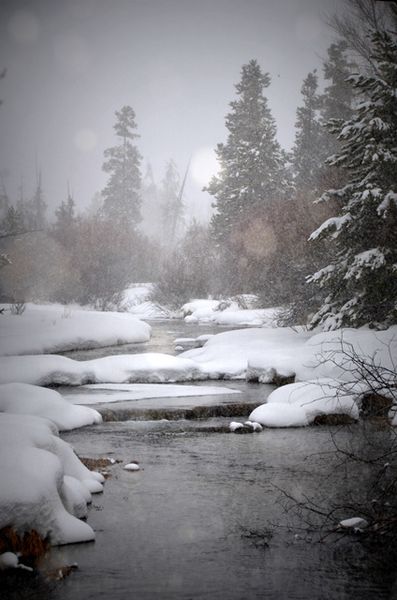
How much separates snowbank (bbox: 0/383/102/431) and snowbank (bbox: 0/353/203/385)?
303 centimetres

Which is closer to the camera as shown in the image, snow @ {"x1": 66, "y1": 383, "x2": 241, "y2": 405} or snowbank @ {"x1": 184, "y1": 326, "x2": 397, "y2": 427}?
snowbank @ {"x1": 184, "y1": 326, "x2": 397, "y2": 427}

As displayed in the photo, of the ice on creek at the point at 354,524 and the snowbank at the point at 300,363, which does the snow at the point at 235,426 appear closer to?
the snowbank at the point at 300,363

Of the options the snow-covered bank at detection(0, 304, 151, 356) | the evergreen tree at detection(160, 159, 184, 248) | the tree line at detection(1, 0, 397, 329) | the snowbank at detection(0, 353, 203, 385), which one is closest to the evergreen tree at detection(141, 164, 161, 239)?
the evergreen tree at detection(160, 159, 184, 248)

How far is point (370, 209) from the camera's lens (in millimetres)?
12992

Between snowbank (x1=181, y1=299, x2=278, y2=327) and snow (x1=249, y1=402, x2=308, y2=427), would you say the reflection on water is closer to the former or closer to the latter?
snow (x1=249, y1=402, x2=308, y2=427)

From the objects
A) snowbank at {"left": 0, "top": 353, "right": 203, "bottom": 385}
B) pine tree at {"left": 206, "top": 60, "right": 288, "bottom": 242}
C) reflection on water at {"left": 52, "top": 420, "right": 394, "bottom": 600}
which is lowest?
reflection on water at {"left": 52, "top": 420, "right": 394, "bottom": 600}

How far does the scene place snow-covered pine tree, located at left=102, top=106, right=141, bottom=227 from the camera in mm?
53750

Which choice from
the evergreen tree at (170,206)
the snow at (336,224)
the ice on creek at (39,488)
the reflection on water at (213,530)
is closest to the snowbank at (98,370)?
the reflection on water at (213,530)

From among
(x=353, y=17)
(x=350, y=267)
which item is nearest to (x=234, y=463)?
(x=350, y=267)

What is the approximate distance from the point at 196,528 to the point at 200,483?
4.07ft

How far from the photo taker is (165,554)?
15.1ft

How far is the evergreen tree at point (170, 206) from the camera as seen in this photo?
6994cm

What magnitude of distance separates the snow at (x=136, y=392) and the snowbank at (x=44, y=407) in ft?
4.12

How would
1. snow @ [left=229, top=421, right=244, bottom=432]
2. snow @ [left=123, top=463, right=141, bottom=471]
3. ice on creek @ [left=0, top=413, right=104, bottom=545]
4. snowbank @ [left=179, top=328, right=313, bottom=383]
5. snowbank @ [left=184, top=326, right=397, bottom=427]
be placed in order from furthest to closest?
snowbank @ [left=179, top=328, right=313, bottom=383]
snowbank @ [left=184, top=326, right=397, bottom=427]
snow @ [left=229, top=421, right=244, bottom=432]
snow @ [left=123, top=463, right=141, bottom=471]
ice on creek @ [left=0, top=413, right=104, bottom=545]
